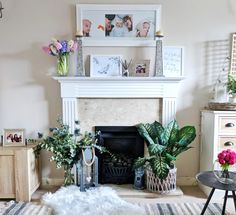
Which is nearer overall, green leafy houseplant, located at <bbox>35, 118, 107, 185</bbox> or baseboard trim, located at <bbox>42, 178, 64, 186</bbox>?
green leafy houseplant, located at <bbox>35, 118, 107, 185</bbox>

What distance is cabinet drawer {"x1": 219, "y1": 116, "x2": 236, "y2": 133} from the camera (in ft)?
9.41

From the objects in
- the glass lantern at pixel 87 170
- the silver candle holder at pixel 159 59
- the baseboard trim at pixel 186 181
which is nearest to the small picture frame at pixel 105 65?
the silver candle holder at pixel 159 59

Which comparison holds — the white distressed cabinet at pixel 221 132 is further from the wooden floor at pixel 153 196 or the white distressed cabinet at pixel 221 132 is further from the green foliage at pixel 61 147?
the green foliage at pixel 61 147

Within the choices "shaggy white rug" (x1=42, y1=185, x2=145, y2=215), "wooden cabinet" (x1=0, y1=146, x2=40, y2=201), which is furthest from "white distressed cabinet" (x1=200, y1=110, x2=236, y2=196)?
"wooden cabinet" (x1=0, y1=146, x2=40, y2=201)

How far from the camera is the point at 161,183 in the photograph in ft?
9.75

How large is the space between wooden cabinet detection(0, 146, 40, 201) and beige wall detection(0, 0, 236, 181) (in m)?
0.52

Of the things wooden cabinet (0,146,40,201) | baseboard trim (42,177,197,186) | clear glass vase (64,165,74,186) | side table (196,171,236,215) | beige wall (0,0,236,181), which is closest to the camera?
side table (196,171,236,215)

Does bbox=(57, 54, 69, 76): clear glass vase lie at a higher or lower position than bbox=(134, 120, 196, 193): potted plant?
higher

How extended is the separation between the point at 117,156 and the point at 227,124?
4.42 feet

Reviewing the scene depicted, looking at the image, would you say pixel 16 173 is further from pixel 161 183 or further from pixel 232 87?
pixel 232 87

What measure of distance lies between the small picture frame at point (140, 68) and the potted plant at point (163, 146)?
62 centimetres

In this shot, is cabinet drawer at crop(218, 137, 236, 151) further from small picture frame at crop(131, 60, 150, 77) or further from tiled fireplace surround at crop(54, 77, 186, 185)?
small picture frame at crop(131, 60, 150, 77)

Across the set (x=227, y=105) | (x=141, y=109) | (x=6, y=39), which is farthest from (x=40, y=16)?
(x=227, y=105)

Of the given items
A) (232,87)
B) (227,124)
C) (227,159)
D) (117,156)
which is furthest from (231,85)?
(117,156)
